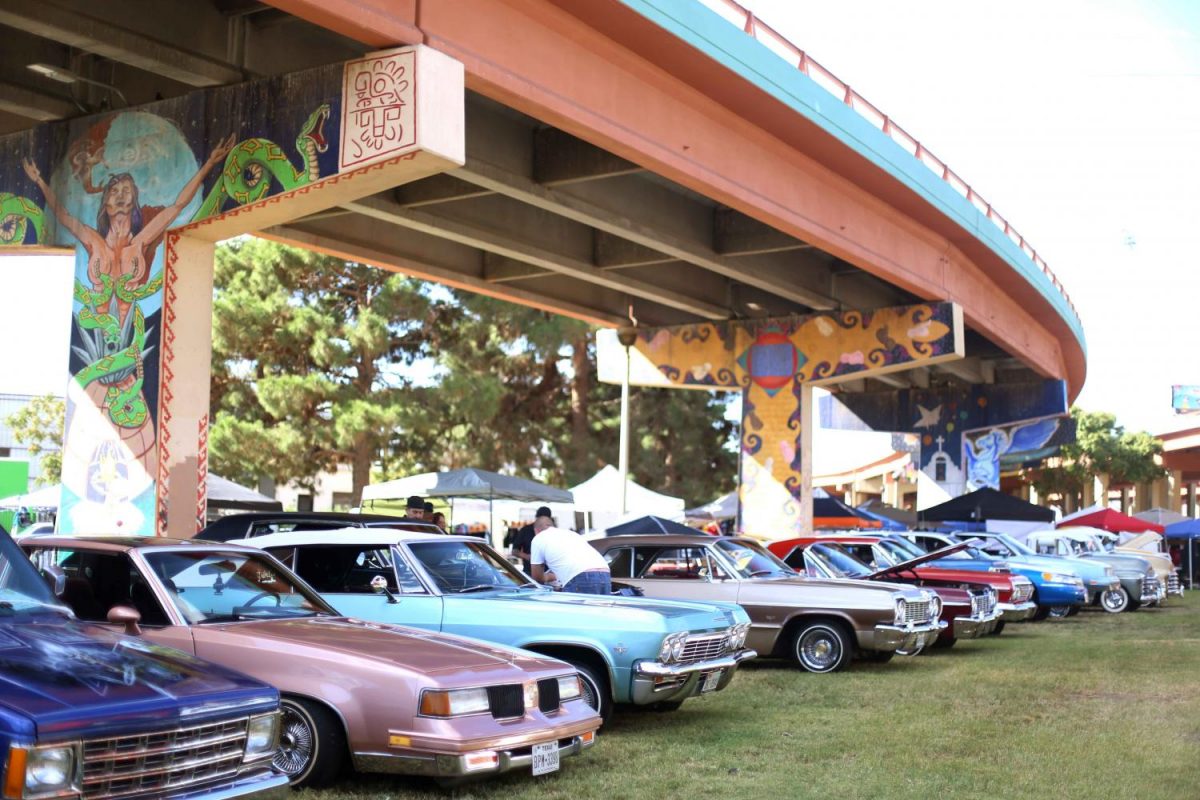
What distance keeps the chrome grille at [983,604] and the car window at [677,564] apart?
4.72m

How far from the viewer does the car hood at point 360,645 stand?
7.51m

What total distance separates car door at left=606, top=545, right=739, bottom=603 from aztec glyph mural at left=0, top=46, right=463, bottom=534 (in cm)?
461

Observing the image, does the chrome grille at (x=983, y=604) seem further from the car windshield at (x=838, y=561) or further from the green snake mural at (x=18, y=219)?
the green snake mural at (x=18, y=219)

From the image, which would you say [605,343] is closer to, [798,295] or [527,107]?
[798,295]

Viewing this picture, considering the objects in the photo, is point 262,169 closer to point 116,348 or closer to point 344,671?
point 116,348

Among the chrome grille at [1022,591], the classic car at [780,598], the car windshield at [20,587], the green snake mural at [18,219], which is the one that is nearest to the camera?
the car windshield at [20,587]

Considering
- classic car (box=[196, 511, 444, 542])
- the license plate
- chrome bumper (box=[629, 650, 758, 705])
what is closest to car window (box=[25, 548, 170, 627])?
the license plate

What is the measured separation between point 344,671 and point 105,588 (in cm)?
158

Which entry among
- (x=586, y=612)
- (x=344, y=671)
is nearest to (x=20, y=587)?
(x=344, y=671)

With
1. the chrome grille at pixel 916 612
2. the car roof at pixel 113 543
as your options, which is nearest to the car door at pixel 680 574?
the chrome grille at pixel 916 612

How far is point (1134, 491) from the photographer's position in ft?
302

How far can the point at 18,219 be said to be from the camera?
1523 cm

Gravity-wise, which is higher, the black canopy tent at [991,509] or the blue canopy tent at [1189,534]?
the black canopy tent at [991,509]

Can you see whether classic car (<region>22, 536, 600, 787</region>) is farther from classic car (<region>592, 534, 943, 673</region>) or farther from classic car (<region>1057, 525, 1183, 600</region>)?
classic car (<region>1057, 525, 1183, 600</region>)
